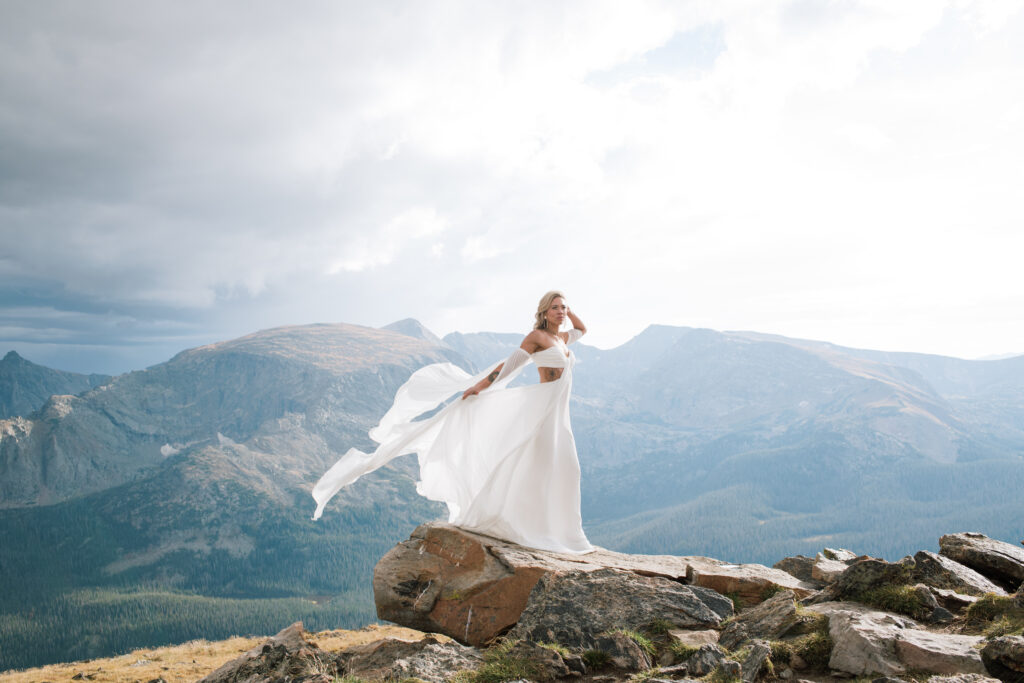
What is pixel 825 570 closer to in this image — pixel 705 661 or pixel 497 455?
pixel 705 661

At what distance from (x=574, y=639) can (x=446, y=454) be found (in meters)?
6.08

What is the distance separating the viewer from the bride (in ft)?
39.9

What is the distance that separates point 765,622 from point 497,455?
21.5 feet

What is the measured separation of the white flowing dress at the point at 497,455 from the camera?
12.2 metres

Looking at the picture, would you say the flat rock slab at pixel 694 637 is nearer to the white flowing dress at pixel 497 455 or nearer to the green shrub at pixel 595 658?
the green shrub at pixel 595 658

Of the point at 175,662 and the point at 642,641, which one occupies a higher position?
the point at 642,641

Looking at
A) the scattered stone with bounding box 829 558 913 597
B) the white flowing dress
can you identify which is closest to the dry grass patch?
the white flowing dress

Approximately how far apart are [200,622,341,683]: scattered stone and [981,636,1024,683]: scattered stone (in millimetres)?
8286

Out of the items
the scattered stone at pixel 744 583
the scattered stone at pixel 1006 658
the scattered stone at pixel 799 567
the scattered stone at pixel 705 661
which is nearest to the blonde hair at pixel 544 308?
the scattered stone at pixel 744 583

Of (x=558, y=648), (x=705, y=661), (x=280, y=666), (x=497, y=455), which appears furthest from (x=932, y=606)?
(x=280, y=666)

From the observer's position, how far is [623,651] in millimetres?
8016

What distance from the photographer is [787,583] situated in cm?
1105

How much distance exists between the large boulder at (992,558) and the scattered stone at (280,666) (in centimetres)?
1101

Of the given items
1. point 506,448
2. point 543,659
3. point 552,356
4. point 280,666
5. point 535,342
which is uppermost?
point 535,342
